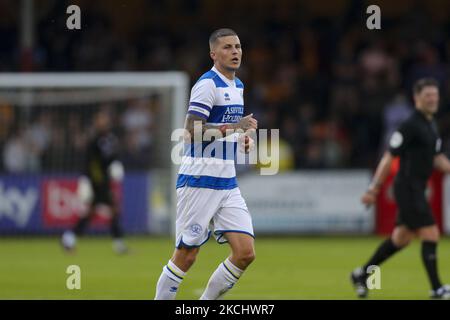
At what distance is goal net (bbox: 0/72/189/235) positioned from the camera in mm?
20719

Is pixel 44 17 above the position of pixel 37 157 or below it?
above

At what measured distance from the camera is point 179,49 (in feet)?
83.4

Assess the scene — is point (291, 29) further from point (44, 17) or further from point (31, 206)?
point (31, 206)

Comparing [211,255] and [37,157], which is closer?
[211,255]

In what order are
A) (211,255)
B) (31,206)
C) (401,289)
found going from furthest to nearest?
(31,206)
(211,255)
(401,289)

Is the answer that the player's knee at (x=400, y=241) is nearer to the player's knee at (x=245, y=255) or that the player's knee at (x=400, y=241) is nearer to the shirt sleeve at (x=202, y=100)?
the player's knee at (x=245, y=255)

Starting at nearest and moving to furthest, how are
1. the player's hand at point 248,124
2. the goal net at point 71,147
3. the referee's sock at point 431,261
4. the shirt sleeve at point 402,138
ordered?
the player's hand at point 248,124 → the referee's sock at point 431,261 → the shirt sleeve at point 402,138 → the goal net at point 71,147

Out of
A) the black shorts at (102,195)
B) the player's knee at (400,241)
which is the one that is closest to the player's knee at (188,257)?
the player's knee at (400,241)

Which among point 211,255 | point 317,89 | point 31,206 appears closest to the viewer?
point 211,255

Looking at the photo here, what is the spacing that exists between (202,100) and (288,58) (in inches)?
623

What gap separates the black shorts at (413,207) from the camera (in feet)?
37.6

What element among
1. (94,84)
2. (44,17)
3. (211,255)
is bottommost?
(211,255)

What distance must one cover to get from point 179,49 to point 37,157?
221 inches

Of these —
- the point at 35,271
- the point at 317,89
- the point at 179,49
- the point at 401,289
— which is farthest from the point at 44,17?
the point at 401,289
